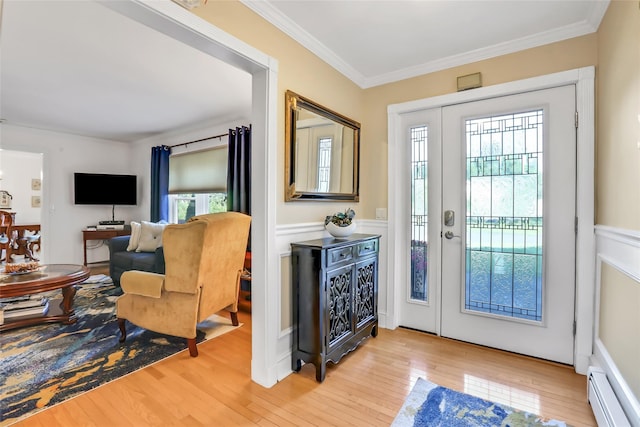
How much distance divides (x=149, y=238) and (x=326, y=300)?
3.40 metres

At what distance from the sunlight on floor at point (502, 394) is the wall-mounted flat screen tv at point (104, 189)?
249 inches

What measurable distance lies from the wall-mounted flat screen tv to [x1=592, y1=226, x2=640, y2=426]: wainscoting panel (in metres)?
6.87

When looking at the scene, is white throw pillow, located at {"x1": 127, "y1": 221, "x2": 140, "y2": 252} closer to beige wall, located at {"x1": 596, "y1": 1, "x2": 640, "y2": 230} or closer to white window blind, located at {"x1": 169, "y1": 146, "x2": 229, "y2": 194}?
white window blind, located at {"x1": 169, "y1": 146, "x2": 229, "y2": 194}

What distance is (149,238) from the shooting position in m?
4.41

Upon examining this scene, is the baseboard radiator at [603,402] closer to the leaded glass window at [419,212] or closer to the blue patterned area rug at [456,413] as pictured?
the blue patterned area rug at [456,413]

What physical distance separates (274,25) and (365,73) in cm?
117

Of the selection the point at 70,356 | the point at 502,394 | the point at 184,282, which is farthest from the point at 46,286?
the point at 502,394

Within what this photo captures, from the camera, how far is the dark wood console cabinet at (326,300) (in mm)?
2082

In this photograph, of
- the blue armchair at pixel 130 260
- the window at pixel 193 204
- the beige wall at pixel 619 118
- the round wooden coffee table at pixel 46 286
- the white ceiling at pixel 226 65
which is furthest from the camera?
the window at pixel 193 204

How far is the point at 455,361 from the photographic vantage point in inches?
92.8

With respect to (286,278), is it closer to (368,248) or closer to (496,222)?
(368,248)

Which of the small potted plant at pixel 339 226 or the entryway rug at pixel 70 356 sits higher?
the small potted plant at pixel 339 226

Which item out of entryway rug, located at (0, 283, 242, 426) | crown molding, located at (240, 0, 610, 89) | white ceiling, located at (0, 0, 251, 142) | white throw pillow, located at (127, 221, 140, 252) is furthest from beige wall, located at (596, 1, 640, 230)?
white throw pillow, located at (127, 221, 140, 252)

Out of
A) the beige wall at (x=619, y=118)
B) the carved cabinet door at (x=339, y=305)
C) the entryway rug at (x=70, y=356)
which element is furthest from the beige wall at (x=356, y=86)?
the entryway rug at (x=70, y=356)
